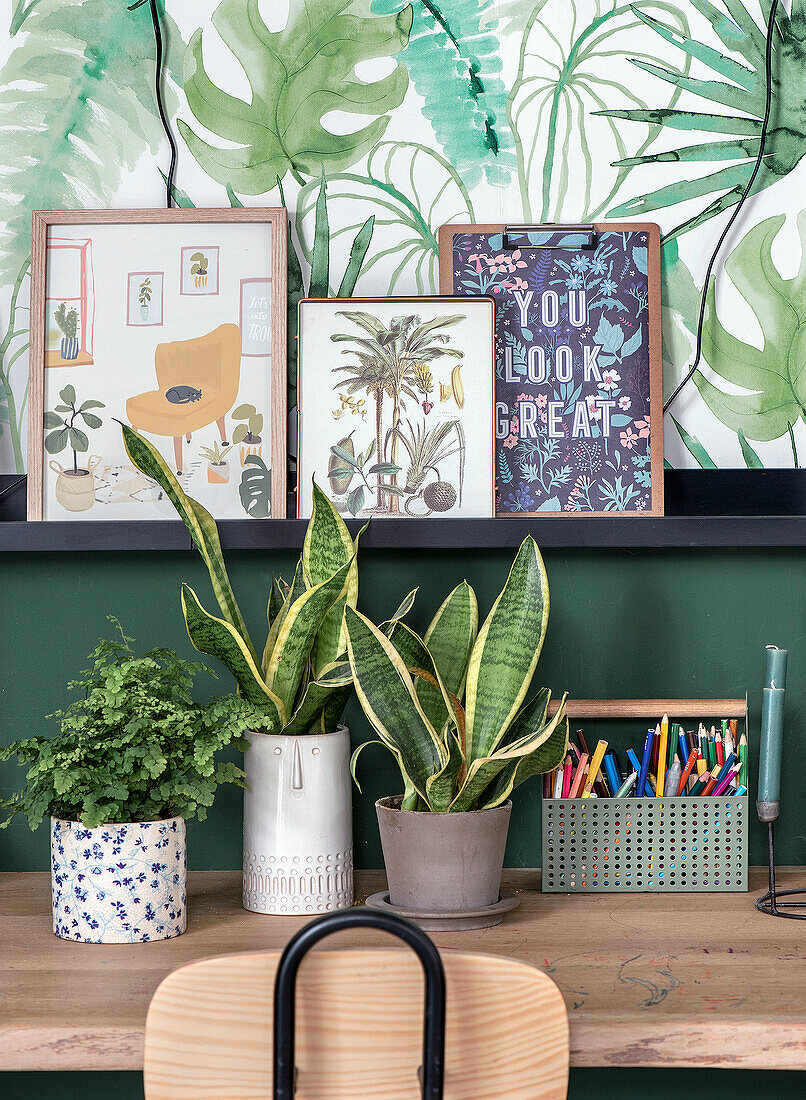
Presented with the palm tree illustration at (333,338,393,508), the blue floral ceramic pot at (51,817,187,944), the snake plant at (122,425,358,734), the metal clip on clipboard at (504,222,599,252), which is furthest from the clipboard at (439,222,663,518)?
the blue floral ceramic pot at (51,817,187,944)

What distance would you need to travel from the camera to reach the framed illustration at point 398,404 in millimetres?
1270

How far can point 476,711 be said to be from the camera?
3.57 ft

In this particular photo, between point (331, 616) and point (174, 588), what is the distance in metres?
0.27

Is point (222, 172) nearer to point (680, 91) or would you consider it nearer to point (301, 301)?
point (301, 301)

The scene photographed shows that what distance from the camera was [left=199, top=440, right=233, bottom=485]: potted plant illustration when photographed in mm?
1287

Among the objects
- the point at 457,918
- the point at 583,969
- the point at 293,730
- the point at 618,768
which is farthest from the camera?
the point at 618,768

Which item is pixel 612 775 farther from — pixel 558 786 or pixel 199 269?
pixel 199 269

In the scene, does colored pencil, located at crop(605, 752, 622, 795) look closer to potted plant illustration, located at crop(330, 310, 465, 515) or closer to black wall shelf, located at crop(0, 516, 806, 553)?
black wall shelf, located at crop(0, 516, 806, 553)

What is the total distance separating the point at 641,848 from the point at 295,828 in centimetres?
42

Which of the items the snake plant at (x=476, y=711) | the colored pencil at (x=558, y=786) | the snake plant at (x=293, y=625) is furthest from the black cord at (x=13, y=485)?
the colored pencil at (x=558, y=786)

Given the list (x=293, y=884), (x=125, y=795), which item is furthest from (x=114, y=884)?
(x=293, y=884)

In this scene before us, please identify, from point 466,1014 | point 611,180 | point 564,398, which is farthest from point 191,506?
point 611,180

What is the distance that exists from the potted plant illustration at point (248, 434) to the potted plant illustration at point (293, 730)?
18 centimetres

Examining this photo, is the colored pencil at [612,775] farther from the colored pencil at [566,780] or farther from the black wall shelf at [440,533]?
the black wall shelf at [440,533]
